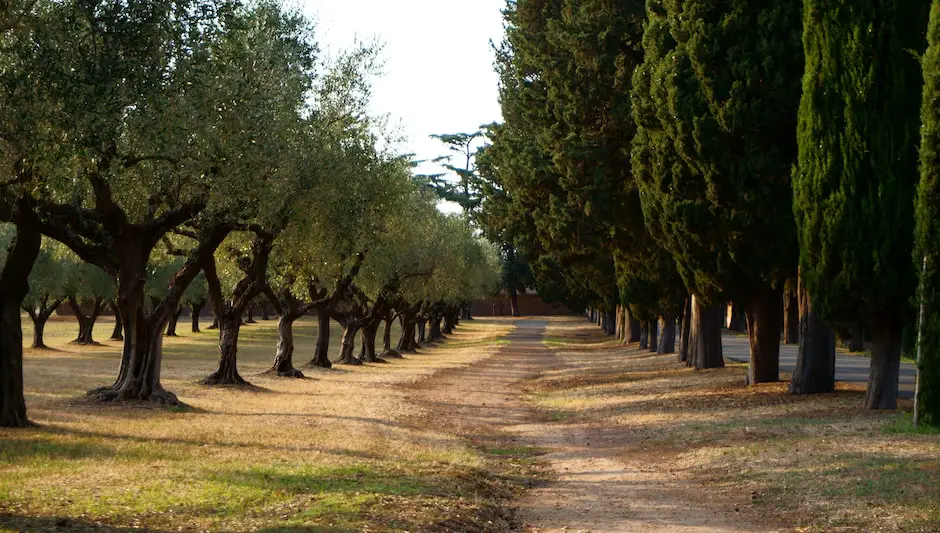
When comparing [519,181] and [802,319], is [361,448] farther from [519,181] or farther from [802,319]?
[519,181]

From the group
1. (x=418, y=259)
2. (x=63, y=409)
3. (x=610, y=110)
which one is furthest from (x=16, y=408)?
(x=418, y=259)

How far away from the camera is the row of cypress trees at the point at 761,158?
18.7 meters

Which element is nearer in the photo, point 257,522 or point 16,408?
point 257,522

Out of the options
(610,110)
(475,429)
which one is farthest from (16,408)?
(610,110)

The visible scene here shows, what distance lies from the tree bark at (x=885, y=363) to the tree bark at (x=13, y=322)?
13836mm

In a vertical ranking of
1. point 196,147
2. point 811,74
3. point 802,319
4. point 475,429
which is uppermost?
point 811,74

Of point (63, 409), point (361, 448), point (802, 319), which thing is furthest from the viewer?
point (802, 319)

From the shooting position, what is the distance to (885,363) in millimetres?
19641

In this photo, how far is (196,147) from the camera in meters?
17.4

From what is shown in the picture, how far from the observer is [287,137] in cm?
2130

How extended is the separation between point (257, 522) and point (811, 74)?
45.0ft

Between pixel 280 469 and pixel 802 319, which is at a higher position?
pixel 802 319

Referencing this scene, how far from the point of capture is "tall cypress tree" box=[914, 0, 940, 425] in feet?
53.4

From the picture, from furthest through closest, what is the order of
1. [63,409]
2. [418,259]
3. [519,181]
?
[418,259]
[519,181]
[63,409]
